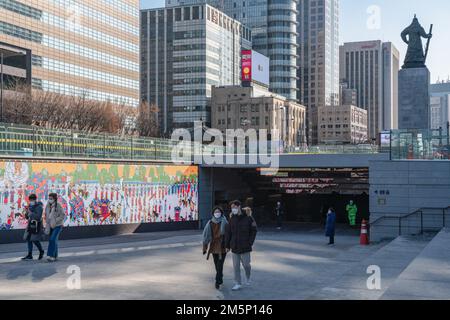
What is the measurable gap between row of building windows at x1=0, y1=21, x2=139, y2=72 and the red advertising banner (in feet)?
129

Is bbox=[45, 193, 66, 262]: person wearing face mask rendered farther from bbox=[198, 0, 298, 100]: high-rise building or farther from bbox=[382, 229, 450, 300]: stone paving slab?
bbox=[198, 0, 298, 100]: high-rise building

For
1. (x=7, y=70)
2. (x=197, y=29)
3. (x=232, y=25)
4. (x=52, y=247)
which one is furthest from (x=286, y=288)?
(x=232, y=25)

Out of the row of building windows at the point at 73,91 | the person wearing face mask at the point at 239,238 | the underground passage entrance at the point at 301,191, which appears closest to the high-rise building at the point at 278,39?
the row of building windows at the point at 73,91

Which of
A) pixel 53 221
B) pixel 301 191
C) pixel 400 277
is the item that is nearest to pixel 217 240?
pixel 400 277

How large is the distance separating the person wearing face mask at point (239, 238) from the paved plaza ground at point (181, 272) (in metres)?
0.45

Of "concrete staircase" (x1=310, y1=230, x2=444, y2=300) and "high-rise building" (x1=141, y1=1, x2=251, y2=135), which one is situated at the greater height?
"high-rise building" (x1=141, y1=1, x2=251, y2=135)

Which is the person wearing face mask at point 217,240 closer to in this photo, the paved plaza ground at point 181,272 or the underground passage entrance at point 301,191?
the paved plaza ground at point 181,272

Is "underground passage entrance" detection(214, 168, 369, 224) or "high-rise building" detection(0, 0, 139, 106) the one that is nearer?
"underground passage entrance" detection(214, 168, 369, 224)

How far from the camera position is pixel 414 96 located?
125 ft

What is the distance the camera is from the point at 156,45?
155875 millimetres

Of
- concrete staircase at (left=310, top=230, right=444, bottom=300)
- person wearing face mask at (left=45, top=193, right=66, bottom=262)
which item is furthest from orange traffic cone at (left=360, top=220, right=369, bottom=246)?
person wearing face mask at (left=45, top=193, right=66, bottom=262)

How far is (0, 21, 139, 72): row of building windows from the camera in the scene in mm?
79562

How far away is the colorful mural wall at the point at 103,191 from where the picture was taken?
65.9 feet
